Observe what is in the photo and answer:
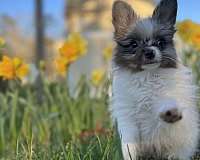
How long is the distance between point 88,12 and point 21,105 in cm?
911

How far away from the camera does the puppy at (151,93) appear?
2.56 meters

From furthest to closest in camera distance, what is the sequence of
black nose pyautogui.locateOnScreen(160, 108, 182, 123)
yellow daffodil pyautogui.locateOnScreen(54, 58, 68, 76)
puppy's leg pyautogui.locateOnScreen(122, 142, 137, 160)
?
yellow daffodil pyautogui.locateOnScreen(54, 58, 68, 76) → puppy's leg pyautogui.locateOnScreen(122, 142, 137, 160) → black nose pyautogui.locateOnScreen(160, 108, 182, 123)

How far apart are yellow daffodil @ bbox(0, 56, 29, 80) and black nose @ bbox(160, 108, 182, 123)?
182cm

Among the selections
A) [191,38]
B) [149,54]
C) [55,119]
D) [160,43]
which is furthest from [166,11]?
[55,119]

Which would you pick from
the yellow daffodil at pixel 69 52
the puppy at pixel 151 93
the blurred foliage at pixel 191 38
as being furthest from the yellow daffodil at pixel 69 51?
the puppy at pixel 151 93

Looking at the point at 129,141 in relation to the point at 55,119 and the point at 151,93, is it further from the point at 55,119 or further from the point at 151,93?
the point at 55,119

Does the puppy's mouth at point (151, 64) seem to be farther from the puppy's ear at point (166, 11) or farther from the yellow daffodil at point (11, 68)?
the yellow daffodil at point (11, 68)

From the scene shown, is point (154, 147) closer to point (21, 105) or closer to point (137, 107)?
point (137, 107)

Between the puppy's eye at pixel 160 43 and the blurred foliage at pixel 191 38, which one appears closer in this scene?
the puppy's eye at pixel 160 43

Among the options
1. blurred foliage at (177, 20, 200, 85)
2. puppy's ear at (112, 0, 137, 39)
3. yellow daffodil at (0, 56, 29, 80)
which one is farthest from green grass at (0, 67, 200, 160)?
puppy's ear at (112, 0, 137, 39)

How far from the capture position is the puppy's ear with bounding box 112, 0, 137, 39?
9.18ft

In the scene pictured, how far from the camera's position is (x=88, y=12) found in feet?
44.6

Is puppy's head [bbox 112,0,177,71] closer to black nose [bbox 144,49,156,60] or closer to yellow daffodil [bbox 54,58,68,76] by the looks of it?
black nose [bbox 144,49,156,60]

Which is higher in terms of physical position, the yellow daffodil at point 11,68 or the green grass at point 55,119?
the yellow daffodil at point 11,68
